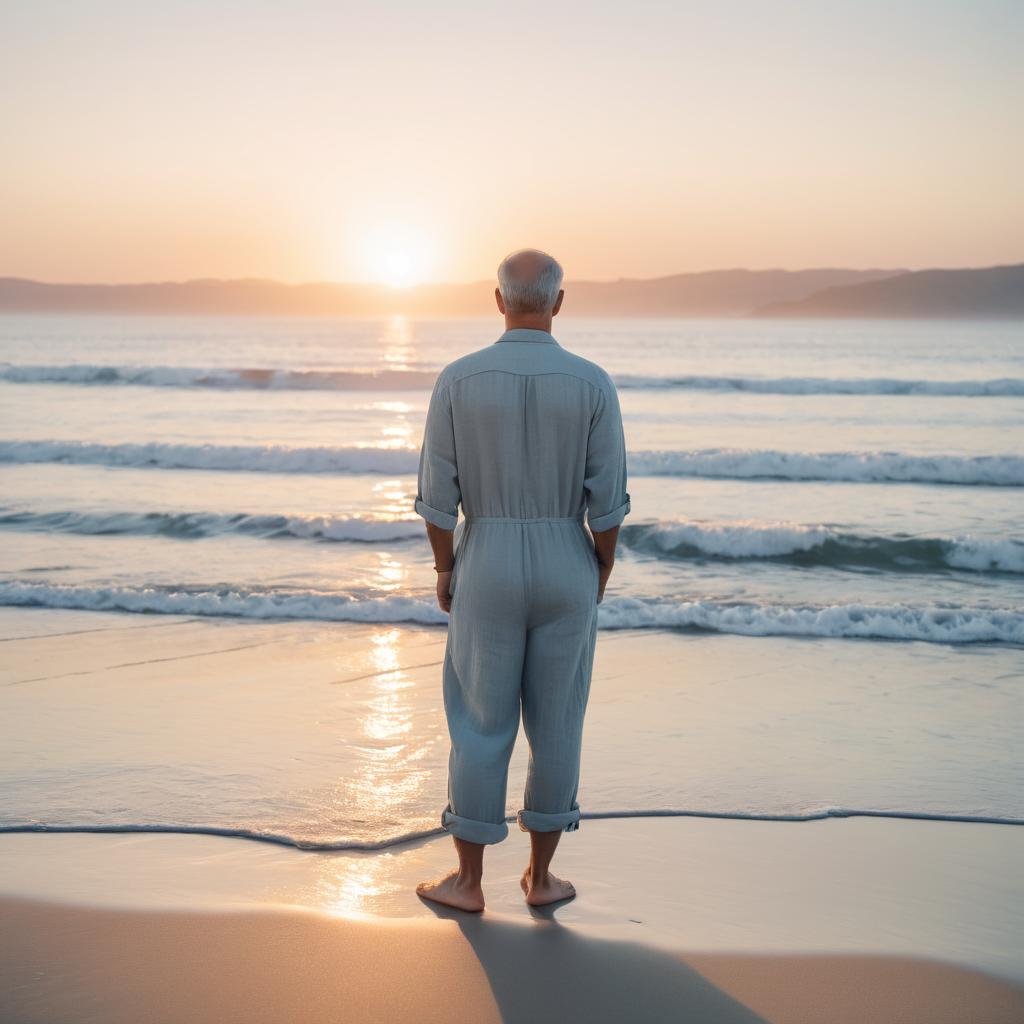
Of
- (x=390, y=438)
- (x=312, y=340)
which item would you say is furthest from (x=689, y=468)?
(x=312, y=340)

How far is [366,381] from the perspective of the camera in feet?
100

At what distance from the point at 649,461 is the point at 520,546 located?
40.8ft

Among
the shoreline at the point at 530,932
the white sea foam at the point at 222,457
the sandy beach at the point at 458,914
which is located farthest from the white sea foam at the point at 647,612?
the white sea foam at the point at 222,457

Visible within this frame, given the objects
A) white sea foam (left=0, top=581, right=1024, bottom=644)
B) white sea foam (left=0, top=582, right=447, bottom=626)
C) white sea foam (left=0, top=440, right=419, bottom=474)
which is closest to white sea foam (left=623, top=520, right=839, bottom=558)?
white sea foam (left=0, top=581, right=1024, bottom=644)

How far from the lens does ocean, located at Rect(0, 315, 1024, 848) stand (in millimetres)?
4277

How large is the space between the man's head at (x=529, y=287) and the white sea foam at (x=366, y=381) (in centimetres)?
2493

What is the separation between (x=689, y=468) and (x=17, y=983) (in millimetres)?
12881

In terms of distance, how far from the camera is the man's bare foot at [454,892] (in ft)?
10.3

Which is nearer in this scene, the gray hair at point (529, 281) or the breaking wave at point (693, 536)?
the gray hair at point (529, 281)

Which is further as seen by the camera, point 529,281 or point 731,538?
point 731,538

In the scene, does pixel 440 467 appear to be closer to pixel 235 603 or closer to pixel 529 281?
pixel 529 281

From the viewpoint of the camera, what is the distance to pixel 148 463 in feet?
50.2

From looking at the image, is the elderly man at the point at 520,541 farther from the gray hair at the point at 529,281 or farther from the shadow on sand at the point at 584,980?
the shadow on sand at the point at 584,980

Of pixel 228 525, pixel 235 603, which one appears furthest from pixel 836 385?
pixel 235 603
